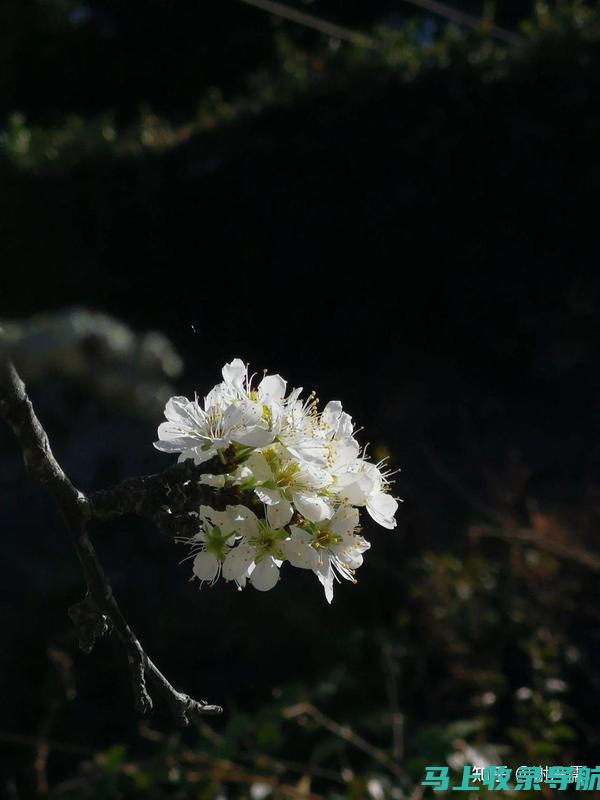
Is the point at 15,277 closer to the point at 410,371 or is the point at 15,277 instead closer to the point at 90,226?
the point at 90,226

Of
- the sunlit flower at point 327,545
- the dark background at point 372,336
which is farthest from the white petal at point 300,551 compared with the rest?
the dark background at point 372,336

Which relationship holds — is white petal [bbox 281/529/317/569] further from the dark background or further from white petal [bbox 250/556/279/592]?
the dark background

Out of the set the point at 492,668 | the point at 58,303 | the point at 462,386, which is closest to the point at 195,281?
the point at 58,303

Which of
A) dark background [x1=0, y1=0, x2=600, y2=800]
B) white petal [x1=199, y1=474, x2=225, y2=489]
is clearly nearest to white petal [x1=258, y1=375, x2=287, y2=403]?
white petal [x1=199, y1=474, x2=225, y2=489]

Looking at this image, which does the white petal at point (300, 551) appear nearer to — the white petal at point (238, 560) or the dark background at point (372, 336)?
the white petal at point (238, 560)

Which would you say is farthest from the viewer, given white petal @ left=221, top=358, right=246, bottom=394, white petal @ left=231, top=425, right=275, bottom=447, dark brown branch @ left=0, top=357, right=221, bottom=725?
white petal @ left=221, top=358, right=246, bottom=394

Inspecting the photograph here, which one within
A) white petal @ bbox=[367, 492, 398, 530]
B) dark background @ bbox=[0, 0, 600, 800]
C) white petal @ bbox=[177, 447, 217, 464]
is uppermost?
dark background @ bbox=[0, 0, 600, 800]

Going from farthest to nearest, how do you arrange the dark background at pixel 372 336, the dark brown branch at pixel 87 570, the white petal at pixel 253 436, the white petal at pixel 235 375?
the dark background at pixel 372 336 < the white petal at pixel 235 375 < the white petal at pixel 253 436 < the dark brown branch at pixel 87 570

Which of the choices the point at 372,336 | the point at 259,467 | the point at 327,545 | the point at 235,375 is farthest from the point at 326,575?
the point at 372,336
